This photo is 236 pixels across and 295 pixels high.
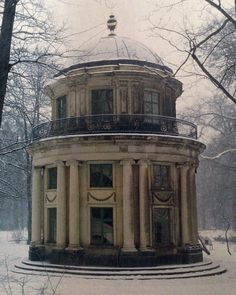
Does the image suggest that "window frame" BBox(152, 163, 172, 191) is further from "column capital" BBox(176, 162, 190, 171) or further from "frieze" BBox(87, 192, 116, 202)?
"frieze" BBox(87, 192, 116, 202)

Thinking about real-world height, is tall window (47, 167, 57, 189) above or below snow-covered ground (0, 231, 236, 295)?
above

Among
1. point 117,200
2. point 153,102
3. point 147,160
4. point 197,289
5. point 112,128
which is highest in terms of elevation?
point 153,102

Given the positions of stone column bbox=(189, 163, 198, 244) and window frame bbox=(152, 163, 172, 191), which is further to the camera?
stone column bbox=(189, 163, 198, 244)

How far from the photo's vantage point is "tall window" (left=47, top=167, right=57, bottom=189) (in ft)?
78.4

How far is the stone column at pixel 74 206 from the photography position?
2170 centimetres

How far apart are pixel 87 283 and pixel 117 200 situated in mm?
5057

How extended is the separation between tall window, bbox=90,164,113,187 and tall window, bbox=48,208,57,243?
2932mm

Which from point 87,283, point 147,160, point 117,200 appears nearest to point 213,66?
point 147,160

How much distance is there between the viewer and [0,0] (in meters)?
9.69

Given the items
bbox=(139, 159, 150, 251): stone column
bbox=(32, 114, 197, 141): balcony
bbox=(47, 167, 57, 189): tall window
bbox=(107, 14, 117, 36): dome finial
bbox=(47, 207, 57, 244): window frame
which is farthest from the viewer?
bbox=(107, 14, 117, 36): dome finial

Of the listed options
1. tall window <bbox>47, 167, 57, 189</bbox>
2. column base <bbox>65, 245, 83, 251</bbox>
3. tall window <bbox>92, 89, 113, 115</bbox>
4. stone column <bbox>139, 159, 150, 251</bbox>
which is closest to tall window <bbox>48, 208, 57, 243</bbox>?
tall window <bbox>47, 167, 57, 189</bbox>

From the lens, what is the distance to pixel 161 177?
75.0 feet

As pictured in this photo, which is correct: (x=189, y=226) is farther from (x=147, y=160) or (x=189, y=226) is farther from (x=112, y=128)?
(x=112, y=128)

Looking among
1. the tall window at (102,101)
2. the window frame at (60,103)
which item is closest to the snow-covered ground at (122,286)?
the tall window at (102,101)
